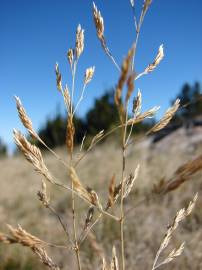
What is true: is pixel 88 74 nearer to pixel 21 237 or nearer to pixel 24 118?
pixel 24 118

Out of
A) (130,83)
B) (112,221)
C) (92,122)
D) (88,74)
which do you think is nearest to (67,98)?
(88,74)

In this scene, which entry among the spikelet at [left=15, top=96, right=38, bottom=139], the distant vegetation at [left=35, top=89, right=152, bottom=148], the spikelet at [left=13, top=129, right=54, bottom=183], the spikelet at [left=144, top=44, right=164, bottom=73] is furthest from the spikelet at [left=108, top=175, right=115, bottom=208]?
the distant vegetation at [left=35, top=89, right=152, bottom=148]

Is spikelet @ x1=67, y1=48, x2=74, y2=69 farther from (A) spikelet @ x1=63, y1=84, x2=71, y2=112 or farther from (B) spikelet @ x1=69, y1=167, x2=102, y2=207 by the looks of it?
(B) spikelet @ x1=69, y1=167, x2=102, y2=207

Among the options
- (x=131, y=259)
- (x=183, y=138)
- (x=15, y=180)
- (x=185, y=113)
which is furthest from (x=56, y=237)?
(x=185, y=113)

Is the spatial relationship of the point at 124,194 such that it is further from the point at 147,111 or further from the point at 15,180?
the point at 15,180

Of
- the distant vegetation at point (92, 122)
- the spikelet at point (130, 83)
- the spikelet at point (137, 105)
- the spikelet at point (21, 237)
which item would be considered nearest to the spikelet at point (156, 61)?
the spikelet at point (137, 105)

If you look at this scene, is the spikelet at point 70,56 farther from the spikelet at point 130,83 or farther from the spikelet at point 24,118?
the spikelet at point 130,83
